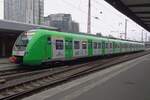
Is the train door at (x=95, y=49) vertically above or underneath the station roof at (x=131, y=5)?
underneath

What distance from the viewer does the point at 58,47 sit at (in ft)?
66.4

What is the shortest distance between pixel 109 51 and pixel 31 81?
24.6 m

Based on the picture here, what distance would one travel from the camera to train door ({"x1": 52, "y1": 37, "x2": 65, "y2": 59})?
1970 centimetres

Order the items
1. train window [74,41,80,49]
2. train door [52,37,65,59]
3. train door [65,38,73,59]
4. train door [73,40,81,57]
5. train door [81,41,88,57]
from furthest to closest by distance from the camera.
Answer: train door [81,41,88,57] < train window [74,41,80,49] < train door [73,40,81,57] < train door [65,38,73,59] < train door [52,37,65,59]

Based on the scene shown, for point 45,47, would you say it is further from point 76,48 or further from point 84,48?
point 84,48

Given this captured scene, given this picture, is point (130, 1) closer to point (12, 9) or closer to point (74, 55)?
point (74, 55)

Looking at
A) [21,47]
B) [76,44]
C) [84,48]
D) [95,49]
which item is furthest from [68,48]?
[95,49]

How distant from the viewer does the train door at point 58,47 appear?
1970 centimetres

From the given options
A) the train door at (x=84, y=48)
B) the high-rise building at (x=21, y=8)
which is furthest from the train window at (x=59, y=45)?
the high-rise building at (x=21, y=8)

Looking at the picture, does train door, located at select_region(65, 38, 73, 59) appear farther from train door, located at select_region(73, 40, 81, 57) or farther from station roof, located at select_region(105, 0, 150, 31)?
station roof, located at select_region(105, 0, 150, 31)

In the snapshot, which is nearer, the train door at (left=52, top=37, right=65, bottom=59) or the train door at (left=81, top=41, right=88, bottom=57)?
the train door at (left=52, top=37, right=65, bottom=59)

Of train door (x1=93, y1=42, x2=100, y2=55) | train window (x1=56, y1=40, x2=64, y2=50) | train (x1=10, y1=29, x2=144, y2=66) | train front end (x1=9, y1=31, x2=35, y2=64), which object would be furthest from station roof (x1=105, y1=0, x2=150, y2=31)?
train front end (x1=9, y1=31, x2=35, y2=64)

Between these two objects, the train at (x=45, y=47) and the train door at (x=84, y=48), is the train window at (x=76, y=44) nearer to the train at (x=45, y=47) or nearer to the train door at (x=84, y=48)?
the train at (x=45, y=47)

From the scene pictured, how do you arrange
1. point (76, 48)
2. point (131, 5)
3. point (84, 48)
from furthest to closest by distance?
point (84, 48), point (131, 5), point (76, 48)
